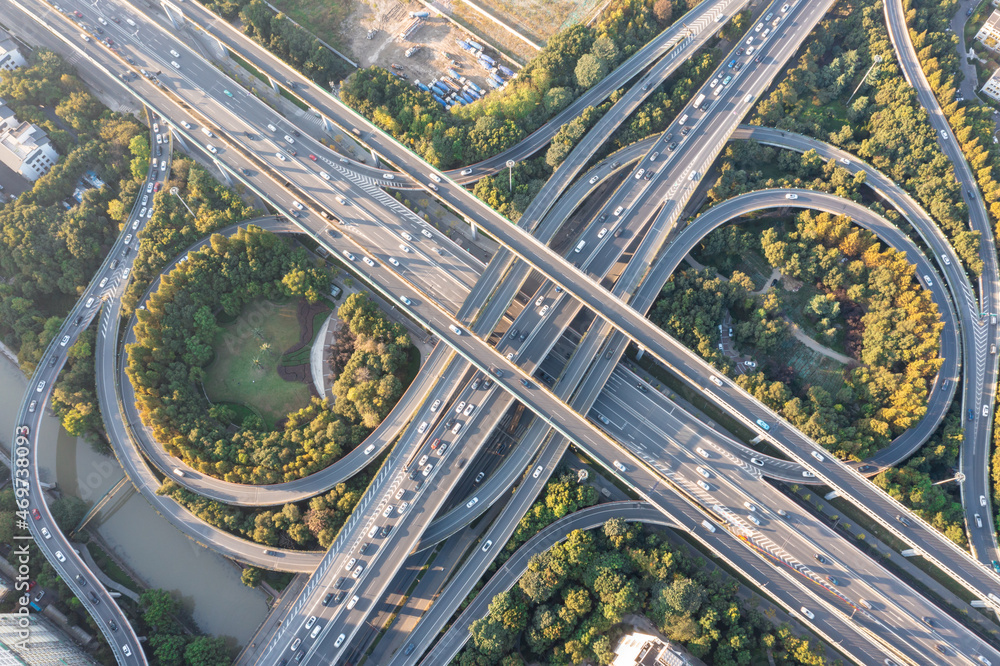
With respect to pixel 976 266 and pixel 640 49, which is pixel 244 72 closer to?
pixel 640 49

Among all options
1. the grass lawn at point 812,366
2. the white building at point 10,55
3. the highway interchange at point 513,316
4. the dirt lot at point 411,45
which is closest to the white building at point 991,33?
the highway interchange at point 513,316

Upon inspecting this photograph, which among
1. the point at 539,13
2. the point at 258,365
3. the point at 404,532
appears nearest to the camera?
the point at 404,532

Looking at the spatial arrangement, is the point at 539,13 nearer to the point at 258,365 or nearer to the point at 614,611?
the point at 258,365

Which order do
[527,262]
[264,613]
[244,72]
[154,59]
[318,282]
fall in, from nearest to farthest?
[264,613] → [527,262] → [318,282] → [154,59] → [244,72]

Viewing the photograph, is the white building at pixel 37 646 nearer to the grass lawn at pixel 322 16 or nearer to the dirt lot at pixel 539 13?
the grass lawn at pixel 322 16

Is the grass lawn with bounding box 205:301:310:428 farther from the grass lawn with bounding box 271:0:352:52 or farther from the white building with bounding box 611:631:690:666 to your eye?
the grass lawn with bounding box 271:0:352:52

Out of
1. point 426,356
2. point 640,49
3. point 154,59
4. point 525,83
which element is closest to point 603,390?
point 426,356

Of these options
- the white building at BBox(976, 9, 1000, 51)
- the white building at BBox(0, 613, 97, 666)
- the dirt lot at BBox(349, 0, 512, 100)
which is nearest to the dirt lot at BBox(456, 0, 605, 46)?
the dirt lot at BBox(349, 0, 512, 100)

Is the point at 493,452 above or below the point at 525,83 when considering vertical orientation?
below

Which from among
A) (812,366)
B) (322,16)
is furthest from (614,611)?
(322,16)
